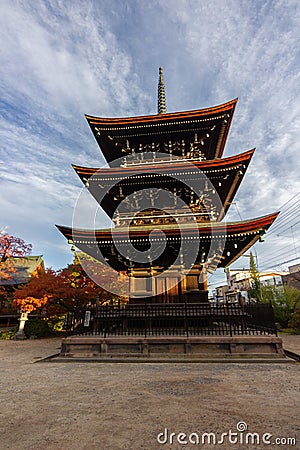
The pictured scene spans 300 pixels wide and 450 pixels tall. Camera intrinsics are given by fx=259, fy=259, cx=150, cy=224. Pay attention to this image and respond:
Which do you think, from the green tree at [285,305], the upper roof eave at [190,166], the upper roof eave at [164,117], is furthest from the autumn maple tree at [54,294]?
the green tree at [285,305]

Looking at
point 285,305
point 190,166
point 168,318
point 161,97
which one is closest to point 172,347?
point 168,318

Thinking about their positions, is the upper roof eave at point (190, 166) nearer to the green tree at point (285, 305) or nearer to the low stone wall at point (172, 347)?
the low stone wall at point (172, 347)

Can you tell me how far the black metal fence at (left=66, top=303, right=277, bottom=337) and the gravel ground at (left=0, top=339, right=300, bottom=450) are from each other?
3138mm

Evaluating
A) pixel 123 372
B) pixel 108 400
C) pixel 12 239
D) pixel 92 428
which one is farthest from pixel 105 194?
pixel 12 239

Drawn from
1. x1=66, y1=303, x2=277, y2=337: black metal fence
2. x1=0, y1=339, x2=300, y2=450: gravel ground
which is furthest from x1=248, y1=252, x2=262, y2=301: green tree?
x1=0, y1=339, x2=300, y2=450: gravel ground

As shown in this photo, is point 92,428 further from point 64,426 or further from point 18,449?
point 18,449

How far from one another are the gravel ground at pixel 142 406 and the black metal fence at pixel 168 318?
3138mm

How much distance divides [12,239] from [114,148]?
14.5 m

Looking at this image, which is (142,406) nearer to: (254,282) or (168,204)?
(168,204)

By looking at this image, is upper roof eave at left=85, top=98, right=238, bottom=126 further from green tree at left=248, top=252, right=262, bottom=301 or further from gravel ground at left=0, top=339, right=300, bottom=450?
green tree at left=248, top=252, right=262, bottom=301

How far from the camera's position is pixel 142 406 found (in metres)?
4.82

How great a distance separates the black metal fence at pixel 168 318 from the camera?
36.2 feet

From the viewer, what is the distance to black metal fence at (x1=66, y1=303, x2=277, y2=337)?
11.0 metres

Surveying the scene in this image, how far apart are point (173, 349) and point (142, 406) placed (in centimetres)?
522
